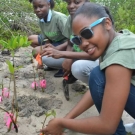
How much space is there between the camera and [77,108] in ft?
6.37

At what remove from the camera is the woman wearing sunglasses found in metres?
1.46

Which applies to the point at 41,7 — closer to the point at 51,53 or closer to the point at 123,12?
A: the point at 51,53

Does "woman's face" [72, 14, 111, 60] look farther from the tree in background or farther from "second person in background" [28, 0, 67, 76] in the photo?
the tree in background

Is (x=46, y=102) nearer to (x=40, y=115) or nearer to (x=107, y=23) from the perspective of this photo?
(x=40, y=115)

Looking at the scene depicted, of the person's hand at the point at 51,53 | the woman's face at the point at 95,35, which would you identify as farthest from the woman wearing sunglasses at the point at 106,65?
the person's hand at the point at 51,53

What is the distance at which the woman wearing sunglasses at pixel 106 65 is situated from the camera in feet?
4.78

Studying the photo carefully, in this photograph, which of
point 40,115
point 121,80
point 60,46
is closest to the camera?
point 121,80

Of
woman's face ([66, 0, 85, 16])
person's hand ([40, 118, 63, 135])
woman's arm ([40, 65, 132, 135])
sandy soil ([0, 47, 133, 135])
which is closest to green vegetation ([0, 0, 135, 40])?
sandy soil ([0, 47, 133, 135])

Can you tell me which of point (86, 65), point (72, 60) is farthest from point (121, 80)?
point (72, 60)

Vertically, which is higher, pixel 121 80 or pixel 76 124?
pixel 121 80

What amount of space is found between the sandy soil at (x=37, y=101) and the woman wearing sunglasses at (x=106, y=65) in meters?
0.61

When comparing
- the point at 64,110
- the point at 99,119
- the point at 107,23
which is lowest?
the point at 64,110

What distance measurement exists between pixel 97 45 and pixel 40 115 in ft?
3.42

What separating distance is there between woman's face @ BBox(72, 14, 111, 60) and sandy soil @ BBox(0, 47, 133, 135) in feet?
2.77
